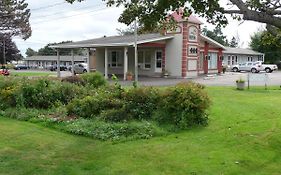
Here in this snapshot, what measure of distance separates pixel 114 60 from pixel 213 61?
12.7 m

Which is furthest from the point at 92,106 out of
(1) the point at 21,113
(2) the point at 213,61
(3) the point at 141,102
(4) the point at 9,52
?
(4) the point at 9,52

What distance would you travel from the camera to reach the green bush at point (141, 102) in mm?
13320

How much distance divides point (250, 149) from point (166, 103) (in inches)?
142

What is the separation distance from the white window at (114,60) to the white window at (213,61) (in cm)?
1124

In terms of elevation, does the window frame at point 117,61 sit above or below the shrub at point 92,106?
above

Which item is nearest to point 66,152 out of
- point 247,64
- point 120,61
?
Result: point 120,61

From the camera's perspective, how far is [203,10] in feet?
26.9

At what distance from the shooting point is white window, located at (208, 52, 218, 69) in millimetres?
51000

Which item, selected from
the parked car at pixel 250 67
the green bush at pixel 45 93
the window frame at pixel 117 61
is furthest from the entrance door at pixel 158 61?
the green bush at pixel 45 93

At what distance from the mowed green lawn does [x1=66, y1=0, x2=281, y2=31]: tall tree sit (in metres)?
2.89

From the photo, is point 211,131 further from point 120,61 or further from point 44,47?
point 44,47

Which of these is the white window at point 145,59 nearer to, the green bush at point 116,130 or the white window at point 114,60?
the white window at point 114,60

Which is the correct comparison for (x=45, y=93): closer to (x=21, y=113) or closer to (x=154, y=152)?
(x=21, y=113)

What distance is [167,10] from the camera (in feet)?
27.8
